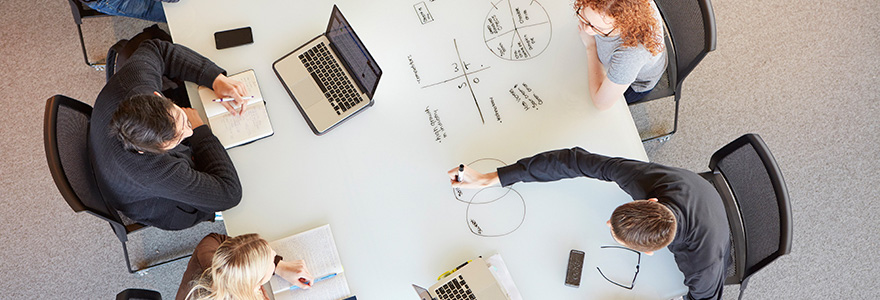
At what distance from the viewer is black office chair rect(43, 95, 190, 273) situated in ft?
5.46

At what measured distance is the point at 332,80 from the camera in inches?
78.1

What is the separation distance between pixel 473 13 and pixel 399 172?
0.68m

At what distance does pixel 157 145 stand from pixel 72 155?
35 centimetres

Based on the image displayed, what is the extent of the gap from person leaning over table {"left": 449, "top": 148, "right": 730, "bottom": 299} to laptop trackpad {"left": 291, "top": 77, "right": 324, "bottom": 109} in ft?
1.79

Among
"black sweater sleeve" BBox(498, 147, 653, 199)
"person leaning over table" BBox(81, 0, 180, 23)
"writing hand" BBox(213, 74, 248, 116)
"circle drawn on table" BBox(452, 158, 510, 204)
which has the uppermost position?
"person leaning over table" BBox(81, 0, 180, 23)

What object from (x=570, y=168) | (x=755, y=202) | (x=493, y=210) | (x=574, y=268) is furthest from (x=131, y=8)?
(x=755, y=202)

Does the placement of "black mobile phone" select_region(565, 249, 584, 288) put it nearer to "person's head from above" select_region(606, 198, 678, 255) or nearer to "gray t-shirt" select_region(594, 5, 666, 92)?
"person's head from above" select_region(606, 198, 678, 255)

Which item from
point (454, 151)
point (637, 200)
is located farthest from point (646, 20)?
point (454, 151)

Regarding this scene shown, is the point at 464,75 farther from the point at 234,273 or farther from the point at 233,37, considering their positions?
the point at 234,273

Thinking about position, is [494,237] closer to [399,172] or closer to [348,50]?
[399,172]

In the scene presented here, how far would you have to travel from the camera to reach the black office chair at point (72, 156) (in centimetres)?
166

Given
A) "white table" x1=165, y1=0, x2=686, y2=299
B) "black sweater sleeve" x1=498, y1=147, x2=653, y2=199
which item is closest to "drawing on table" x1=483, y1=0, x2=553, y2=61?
"white table" x1=165, y1=0, x2=686, y2=299

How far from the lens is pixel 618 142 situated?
2.00m

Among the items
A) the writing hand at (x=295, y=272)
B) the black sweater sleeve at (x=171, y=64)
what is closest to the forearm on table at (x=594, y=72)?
the writing hand at (x=295, y=272)
